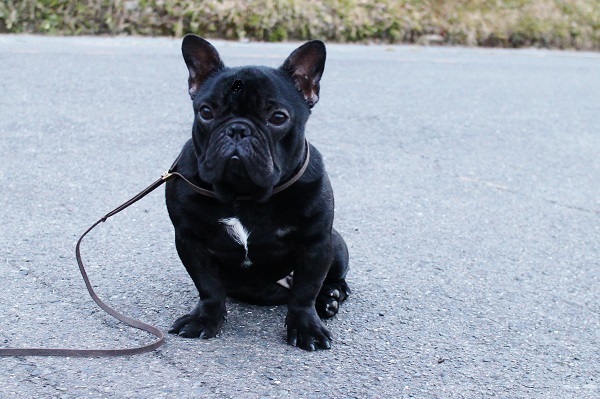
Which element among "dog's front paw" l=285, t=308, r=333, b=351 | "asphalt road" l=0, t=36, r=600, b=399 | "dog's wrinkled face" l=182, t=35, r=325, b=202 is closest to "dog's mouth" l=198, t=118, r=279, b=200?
"dog's wrinkled face" l=182, t=35, r=325, b=202

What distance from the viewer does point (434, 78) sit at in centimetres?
1016

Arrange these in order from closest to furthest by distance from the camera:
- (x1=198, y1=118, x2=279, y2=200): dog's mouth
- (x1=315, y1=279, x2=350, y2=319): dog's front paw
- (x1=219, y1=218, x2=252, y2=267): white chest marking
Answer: (x1=198, y1=118, x2=279, y2=200): dog's mouth → (x1=219, y1=218, x2=252, y2=267): white chest marking → (x1=315, y1=279, x2=350, y2=319): dog's front paw

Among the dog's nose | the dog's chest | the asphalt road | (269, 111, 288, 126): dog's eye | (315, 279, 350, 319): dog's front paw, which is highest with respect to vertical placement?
(269, 111, 288, 126): dog's eye

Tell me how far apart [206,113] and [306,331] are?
96 cm

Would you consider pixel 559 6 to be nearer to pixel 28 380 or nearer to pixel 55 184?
pixel 55 184

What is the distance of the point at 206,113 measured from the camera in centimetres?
342

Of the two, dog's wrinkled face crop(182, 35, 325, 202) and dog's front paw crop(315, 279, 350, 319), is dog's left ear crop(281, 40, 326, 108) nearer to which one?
dog's wrinkled face crop(182, 35, 325, 202)

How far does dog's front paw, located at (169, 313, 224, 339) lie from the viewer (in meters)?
3.61

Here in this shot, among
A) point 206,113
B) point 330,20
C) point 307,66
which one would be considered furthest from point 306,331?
point 330,20

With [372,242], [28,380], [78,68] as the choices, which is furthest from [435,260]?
[78,68]

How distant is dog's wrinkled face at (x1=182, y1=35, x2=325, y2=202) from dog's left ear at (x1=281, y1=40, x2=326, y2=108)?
1.3 inches

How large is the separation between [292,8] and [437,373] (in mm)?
9692

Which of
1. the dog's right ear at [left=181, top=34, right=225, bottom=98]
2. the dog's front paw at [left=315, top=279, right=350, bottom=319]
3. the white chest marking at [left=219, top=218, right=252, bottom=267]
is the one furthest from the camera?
the dog's front paw at [left=315, top=279, right=350, bottom=319]

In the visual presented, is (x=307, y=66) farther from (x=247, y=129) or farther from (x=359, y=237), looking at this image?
(x=359, y=237)
